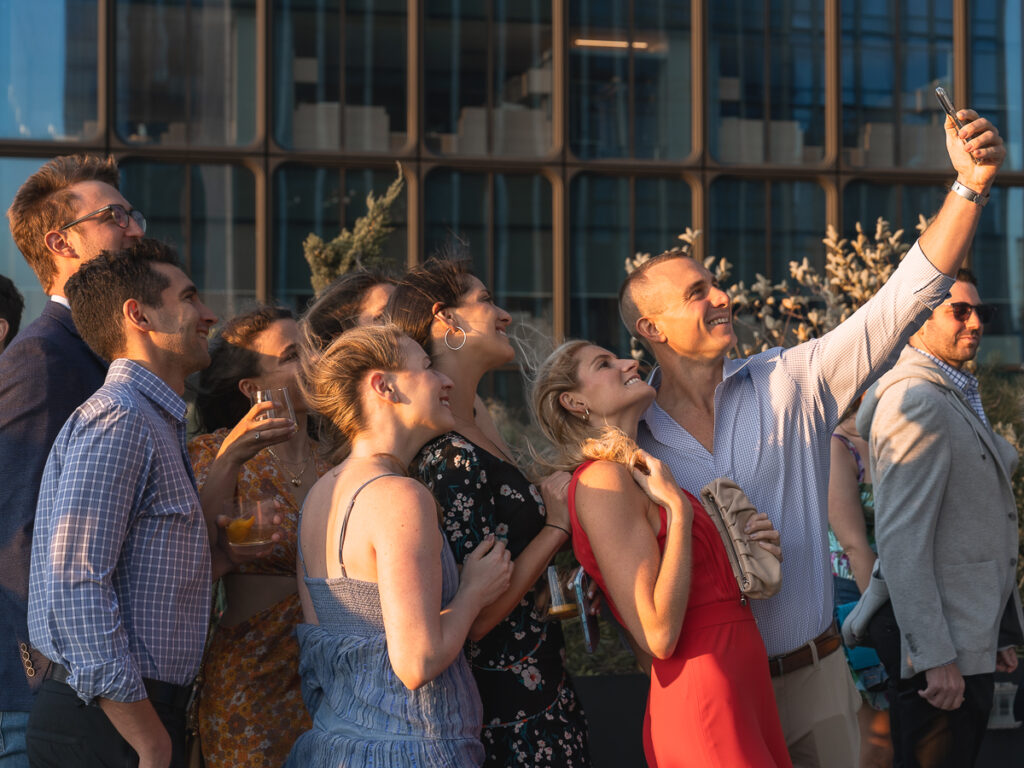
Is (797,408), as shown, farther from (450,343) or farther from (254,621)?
(254,621)

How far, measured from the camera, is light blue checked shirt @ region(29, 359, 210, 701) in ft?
7.73

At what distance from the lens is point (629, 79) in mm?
10477

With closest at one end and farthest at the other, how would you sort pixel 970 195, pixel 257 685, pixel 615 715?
1. pixel 970 195
2. pixel 257 685
3. pixel 615 715

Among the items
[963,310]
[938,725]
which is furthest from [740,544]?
[963,310]

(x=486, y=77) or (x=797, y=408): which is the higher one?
(x=486, y=77)

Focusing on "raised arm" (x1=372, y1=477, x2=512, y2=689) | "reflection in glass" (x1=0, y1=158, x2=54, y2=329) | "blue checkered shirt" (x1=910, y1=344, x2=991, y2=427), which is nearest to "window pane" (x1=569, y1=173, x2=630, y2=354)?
"reflection in glass" (x1=0, y1=158, x2=54, y2=329)

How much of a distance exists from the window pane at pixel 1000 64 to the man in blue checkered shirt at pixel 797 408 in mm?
8689

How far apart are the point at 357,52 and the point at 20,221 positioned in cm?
738

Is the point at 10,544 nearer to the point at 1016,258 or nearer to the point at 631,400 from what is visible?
the point at 631,400

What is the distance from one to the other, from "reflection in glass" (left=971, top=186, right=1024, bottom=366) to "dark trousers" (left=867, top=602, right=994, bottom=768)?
313 inches

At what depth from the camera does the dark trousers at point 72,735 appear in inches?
96.0

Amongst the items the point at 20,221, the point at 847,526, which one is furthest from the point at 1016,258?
the point at 20,221

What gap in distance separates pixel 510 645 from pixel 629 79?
8.37 m

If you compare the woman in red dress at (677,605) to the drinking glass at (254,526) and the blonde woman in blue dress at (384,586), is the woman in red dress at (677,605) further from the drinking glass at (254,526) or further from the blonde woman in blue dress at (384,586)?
the drinking glass at (254,526)
